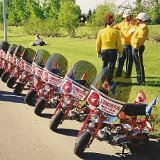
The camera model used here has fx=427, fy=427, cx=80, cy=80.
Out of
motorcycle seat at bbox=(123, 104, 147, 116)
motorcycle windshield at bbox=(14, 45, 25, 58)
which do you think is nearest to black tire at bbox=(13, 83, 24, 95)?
motorcycle windshield at bbox=(14, 45, 25, 58)

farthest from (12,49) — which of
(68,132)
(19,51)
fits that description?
(68,132)

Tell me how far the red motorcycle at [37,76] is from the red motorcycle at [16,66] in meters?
1.70

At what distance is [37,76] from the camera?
9.43m

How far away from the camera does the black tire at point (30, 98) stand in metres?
9.77

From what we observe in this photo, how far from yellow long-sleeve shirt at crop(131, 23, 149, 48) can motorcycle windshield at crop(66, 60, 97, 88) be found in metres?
4.50

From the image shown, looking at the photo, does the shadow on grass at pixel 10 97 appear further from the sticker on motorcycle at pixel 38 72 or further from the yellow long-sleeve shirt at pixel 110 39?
the yellow long-sleeve shirt at pixel 110 39

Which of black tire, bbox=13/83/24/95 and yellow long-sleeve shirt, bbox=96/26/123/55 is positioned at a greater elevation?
yellow long-sleeve shirt, bbox=96/26/123/55

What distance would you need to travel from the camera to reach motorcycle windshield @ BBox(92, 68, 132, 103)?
6.27 metres

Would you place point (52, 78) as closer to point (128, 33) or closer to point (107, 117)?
point (107, 117)

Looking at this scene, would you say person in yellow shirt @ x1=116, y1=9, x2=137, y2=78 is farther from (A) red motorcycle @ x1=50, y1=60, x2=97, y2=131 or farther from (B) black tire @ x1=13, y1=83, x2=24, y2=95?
(A) red motorcycle @ x1=50, y1=60, x2=97, y2=131

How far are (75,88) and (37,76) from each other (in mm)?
2210

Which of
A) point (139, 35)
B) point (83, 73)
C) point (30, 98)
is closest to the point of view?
point (83, 73)

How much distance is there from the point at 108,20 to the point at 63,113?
376 cm

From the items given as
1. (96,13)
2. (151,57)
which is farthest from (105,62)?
(96,13)
